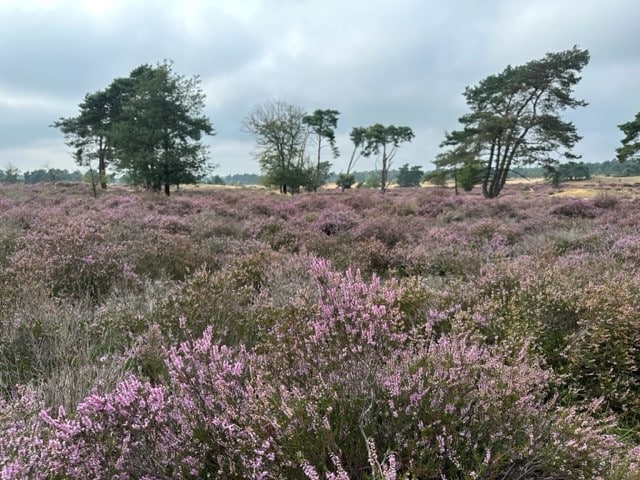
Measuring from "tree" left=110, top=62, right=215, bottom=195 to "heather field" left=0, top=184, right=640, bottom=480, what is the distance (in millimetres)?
25575

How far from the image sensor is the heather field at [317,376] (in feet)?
5.57

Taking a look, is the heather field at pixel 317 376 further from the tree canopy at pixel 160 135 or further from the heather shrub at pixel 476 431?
the tree canopy at pixel 160 135

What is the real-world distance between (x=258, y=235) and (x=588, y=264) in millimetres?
7040

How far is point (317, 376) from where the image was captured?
6.42ft

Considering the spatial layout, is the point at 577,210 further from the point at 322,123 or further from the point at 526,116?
the point at 322,123

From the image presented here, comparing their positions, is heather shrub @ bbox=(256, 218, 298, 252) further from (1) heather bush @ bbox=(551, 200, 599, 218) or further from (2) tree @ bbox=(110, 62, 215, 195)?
(2) tree @ bbox=(110, 62, 215, 195)

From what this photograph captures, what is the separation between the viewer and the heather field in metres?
1.70

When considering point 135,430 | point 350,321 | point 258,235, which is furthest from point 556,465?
point 258,235

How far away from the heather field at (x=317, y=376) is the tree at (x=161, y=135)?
2557 cm

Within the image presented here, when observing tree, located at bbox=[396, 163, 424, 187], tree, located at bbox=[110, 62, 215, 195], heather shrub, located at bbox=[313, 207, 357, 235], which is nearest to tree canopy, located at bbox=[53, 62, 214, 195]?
tree, located at bbox=[110, 62, 215, 195]

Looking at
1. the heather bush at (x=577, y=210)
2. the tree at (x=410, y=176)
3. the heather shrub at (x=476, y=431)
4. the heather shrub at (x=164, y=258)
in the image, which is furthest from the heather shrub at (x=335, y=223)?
the tree at (x=410, y=176)

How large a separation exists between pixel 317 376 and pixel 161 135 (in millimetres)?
30943

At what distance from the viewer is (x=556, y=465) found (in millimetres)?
1828

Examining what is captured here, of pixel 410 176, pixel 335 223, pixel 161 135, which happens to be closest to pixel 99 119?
pixel 161 135
